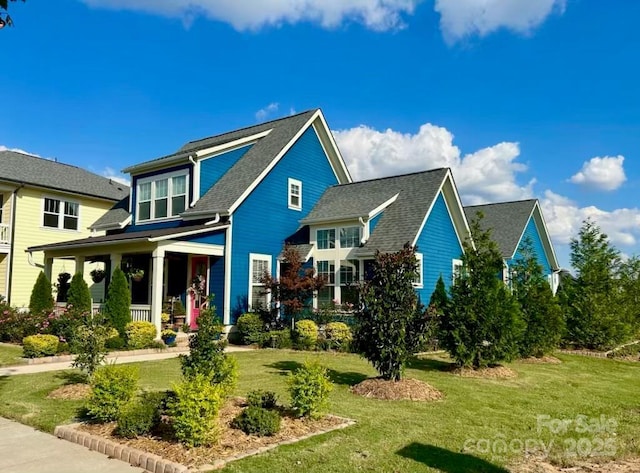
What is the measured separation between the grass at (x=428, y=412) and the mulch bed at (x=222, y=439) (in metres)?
0.33

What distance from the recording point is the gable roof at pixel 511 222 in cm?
2733

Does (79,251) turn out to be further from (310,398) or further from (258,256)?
(310,398)

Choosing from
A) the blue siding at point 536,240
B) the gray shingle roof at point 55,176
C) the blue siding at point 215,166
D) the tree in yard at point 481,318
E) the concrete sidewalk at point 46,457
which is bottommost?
the concrete sidewalk at point 46,457

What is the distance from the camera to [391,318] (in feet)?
30.2

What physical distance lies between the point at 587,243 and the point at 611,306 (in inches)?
104

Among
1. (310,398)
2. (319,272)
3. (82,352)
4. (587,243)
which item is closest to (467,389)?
(310,398)

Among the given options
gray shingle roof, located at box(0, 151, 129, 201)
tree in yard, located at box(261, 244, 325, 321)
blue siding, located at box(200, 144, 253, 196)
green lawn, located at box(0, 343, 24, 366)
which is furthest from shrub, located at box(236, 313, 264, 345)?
gray shingle roof, located at box(0, 151, 129, 201)

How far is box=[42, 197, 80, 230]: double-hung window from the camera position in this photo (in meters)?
24.3

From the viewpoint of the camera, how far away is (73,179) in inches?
1056

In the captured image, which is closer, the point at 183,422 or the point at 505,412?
the point at 183,422

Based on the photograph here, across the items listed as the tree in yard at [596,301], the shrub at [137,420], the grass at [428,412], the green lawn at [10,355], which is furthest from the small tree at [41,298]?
the tree in yard at [596,301]

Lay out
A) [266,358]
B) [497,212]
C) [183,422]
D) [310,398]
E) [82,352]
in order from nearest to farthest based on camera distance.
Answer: [183,422]
[310,398]
[82,352]
[266,358]
[497,212]

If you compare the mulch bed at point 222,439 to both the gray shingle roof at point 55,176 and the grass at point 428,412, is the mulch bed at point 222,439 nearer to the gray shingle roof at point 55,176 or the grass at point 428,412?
the grass at point 428,412

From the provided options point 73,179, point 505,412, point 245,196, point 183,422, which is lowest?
point 505,412
